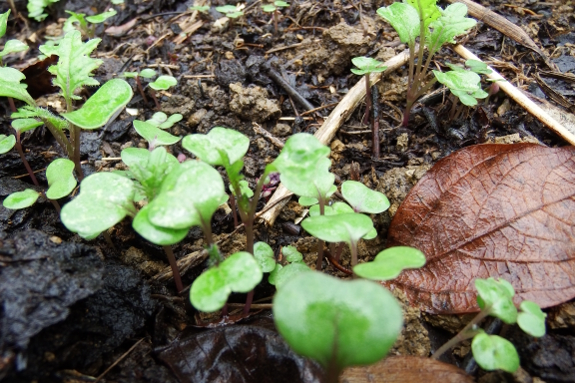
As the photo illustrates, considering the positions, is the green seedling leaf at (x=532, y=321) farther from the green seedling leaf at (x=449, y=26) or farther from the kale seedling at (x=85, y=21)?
the kale seedling at (x=85, y=21)

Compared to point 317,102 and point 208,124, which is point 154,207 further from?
point 317,102

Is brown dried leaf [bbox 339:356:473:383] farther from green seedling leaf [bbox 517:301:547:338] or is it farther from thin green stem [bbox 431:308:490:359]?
green seedling leaf [bbox 517:301:547:338]

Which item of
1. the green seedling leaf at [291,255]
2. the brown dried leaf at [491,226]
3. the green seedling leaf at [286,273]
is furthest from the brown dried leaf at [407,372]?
the green seedling leaf at [291,255]

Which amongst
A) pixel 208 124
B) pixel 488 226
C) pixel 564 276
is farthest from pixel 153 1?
pixel 564 276

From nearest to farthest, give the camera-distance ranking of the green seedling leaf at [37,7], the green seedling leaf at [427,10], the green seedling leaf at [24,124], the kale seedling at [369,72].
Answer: the green seedling leaf at [24,124], the green seedling leaf at [427,10], the kale seedling at [369,72], the green seedling leaf at [37,7]

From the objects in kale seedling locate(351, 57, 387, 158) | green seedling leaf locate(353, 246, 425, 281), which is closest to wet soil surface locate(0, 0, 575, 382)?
kale seedling locate(351, 57, 387, 158)

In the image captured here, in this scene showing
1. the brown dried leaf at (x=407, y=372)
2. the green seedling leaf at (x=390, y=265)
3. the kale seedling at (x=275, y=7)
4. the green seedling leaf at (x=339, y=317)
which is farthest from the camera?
the kale seedling at (x=275, y=7)

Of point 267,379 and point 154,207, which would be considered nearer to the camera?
point 154,207
